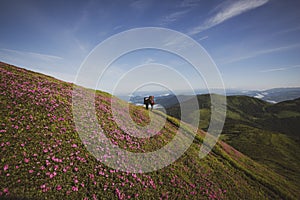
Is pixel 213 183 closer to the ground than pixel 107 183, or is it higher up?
closer to the ground

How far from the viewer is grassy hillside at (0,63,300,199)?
431 inches

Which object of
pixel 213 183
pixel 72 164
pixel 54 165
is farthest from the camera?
pixel 213 183

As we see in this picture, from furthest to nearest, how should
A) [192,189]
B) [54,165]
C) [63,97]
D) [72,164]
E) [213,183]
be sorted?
[63,97] < [213,183] < [192,189] < [72,164] < [54,165]

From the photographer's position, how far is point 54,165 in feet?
39.9

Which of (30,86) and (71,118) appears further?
(30,86)

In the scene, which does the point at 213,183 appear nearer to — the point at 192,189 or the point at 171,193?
the point at 192,189

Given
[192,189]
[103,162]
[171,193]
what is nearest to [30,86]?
[103,162]

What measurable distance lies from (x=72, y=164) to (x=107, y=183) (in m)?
3.43

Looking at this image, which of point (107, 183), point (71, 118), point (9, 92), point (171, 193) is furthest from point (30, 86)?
point (171, 193)

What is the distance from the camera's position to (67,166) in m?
12.6

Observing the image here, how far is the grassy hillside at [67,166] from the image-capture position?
1094cm

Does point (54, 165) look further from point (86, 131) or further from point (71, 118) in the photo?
point (71, 118)

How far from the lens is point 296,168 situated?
101625 millimetres

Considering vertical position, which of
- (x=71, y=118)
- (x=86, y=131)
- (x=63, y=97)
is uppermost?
(x=63, y=97)
